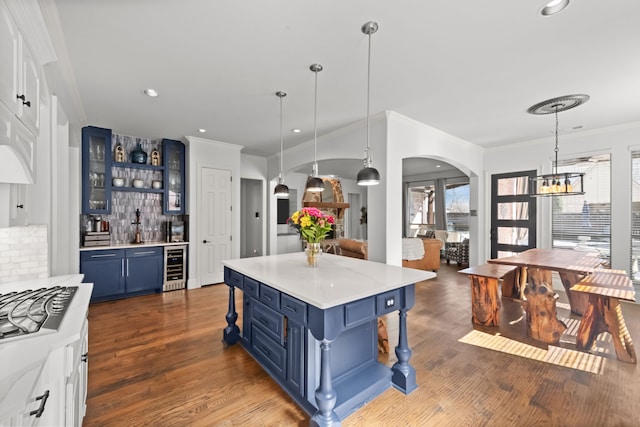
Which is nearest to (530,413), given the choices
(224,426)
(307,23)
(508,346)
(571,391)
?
(571,391)

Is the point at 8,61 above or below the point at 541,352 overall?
above

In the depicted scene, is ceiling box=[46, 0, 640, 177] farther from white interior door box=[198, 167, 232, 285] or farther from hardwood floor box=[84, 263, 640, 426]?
hardwood floor box=[84, 263, 640, 426]

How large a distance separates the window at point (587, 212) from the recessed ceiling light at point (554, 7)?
3.91 m

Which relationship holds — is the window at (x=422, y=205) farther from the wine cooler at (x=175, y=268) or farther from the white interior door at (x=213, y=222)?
the wine cooler at (x=175, y=268)

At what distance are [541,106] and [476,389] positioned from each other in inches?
128

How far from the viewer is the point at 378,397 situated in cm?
210

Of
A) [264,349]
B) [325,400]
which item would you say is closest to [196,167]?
[264,349]

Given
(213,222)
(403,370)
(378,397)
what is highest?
(213,222)

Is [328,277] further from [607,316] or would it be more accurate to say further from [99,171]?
[99,171]

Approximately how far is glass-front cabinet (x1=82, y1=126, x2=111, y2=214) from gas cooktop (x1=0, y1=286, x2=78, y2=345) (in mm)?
3011

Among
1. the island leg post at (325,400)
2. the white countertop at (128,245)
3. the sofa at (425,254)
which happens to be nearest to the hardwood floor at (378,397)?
the island leg post at (325,400)

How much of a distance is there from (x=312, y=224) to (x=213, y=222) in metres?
3.45

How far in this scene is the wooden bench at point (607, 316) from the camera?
2.60 meters

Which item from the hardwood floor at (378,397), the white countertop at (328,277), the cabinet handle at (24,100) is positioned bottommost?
the hardwood floor at (378,397)
